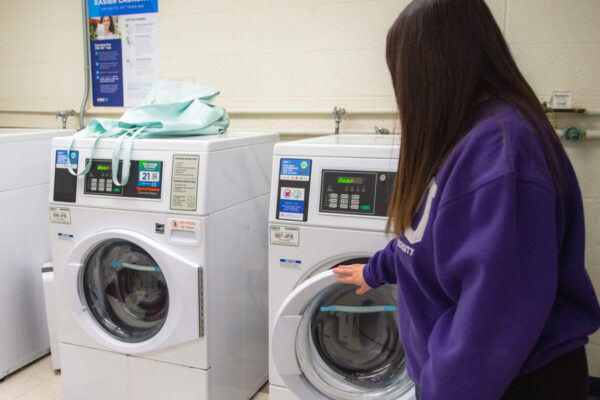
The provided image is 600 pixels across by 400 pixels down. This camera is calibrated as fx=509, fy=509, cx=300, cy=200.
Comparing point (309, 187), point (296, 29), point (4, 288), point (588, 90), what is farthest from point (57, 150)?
point (588, 90)

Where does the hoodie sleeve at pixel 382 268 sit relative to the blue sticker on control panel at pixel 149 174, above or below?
below

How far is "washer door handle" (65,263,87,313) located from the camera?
1.91 metres

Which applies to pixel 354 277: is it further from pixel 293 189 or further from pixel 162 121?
pixel 162 121

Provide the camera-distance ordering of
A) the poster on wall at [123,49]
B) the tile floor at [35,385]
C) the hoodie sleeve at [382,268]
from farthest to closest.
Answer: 1. the poster on wall at [123,49]
2. the tile floor at [35,385]
3. the hoodie sleeve at [382,268]

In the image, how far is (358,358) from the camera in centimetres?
175

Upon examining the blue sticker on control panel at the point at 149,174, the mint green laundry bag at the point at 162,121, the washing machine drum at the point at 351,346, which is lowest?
the washing machine drum at the point at 351,346

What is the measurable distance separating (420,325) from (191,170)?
3.37ft

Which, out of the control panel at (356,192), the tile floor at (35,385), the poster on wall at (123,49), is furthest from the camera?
the poster on wall at (123,49)

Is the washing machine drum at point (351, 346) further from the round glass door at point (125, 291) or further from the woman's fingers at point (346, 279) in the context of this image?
the round glass door at point (125, 291)

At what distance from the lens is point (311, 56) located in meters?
2.40

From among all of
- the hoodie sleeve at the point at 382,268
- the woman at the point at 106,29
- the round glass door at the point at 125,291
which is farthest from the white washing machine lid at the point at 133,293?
the woman at the point at 106,29

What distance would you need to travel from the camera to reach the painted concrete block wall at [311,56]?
2080 millimetres

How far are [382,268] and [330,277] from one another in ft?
0.99

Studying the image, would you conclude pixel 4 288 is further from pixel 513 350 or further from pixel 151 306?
pixel 513 350
